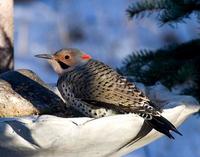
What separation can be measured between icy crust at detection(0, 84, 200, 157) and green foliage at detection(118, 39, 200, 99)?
2.04 feet

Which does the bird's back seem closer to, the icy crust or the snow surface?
the icy crust

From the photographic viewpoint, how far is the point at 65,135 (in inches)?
68.8

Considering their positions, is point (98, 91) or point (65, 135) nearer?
point (65, 135)

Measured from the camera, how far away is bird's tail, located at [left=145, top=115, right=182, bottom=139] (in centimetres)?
198

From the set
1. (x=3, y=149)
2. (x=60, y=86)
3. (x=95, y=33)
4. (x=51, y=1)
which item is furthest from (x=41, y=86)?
(x=51, y=1)

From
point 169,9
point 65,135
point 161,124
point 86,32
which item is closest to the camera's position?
point 65,135

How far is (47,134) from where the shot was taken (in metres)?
1.74

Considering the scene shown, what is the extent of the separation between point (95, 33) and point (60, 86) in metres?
4.75

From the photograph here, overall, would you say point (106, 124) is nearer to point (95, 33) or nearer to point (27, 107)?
point (27, 107)

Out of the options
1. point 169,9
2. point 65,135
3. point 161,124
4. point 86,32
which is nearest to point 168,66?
point 169,9

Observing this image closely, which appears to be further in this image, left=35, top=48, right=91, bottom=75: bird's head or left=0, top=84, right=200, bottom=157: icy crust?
left=35, top=48, right=91, bottom=75: bird's head

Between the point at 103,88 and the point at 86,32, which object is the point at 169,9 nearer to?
the point at 103,88

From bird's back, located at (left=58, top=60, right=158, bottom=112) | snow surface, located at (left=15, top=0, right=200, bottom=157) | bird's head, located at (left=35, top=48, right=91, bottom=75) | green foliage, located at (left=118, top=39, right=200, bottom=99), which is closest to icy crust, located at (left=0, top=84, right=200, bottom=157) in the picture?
bird's back, located at (left=58, top=60, right=158, bottom=112)

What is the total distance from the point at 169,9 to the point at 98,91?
1.70 ft
